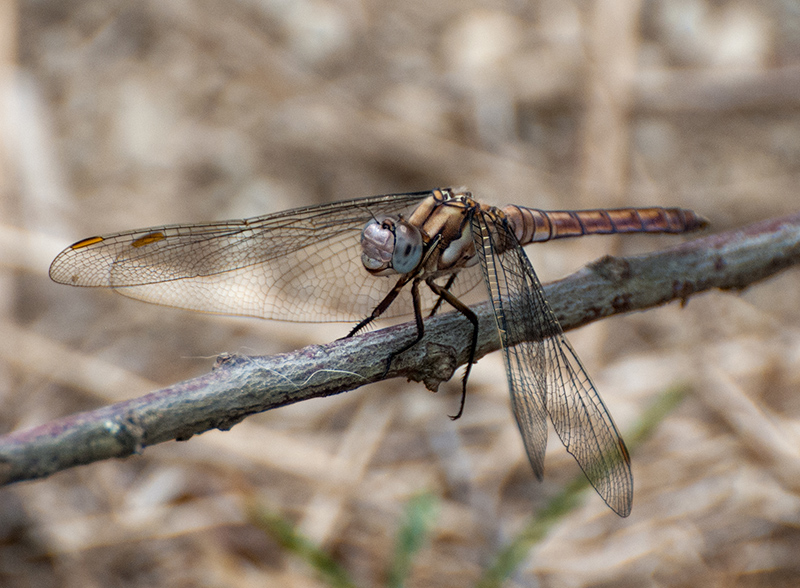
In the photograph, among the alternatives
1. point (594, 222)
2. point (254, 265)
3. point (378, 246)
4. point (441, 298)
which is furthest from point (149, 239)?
point (594, 222)

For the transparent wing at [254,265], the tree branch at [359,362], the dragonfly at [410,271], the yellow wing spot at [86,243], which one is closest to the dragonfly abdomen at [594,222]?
the dragonfly at [410,271]

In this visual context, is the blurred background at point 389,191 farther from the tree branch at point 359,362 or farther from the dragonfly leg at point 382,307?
the tree branch at point 359,362

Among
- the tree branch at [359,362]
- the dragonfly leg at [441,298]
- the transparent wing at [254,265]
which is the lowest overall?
the tree branch at [359,362]

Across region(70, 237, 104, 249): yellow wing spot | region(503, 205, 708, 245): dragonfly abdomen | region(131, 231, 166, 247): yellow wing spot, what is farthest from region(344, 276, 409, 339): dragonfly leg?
region(70, 237, 104, 249): yellow wing spot

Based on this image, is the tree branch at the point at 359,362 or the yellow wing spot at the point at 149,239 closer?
the tree branch at the point at 359,362

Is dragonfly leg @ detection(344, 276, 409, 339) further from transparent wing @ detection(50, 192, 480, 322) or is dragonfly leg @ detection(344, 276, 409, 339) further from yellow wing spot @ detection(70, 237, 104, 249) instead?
yellow wing spot @ detection(70, 237, 104, 249)

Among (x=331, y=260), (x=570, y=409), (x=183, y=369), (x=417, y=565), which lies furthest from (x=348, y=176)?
→ (x=570, y=409)
